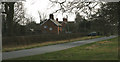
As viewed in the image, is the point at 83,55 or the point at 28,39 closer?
the point at 83,55

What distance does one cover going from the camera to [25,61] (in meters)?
7.89

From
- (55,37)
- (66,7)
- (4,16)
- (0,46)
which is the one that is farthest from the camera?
(55,37)

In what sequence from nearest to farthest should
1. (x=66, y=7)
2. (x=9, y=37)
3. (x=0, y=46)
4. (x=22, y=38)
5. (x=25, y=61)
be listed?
(x=25, y=61) → (x=66, y=7) → (x=0, y=46) → (x=9, y=37) → (x=22, y=38)

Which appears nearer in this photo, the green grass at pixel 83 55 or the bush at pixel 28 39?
the green grass at pixel 83 55

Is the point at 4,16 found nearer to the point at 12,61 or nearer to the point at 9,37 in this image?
the point at 9,37

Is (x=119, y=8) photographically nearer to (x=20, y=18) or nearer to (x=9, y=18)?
(x=9, y=18)

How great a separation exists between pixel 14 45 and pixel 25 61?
11463mm

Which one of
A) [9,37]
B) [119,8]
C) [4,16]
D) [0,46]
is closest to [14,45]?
[9,37]

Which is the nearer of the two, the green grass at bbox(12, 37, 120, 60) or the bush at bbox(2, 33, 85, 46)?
the green grass at bbox(12, 37, 120, 60)

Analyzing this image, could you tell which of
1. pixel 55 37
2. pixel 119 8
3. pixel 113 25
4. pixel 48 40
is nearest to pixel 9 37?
pixel 48 40

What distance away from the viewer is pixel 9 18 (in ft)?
65.7

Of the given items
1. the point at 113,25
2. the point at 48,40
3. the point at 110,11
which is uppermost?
the point at 110,11

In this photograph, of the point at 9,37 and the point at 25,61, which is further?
the point at 9,37

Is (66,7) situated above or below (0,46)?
above
